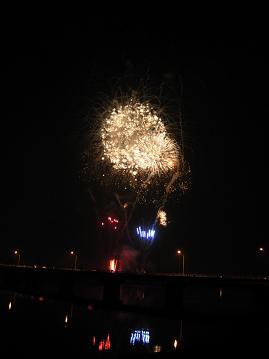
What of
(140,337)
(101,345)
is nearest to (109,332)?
(140,337)

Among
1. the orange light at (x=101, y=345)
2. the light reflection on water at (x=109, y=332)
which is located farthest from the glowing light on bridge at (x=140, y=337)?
the orange light at (x=101, y=345)

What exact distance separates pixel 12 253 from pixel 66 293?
68.8 metres

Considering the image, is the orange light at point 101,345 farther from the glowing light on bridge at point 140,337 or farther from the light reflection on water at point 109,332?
the glowing light on bridge at point 140,337

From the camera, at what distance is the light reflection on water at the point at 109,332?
1997cm

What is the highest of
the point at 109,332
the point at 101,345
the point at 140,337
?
the point at 109,332

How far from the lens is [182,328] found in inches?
1091

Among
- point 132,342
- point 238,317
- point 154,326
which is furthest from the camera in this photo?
point 238,317

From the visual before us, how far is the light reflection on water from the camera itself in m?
20.0

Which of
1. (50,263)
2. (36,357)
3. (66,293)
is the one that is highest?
(50,263)

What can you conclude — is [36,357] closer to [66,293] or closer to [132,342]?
[132,342]

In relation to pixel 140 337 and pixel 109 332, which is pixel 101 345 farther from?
pixel 109 332

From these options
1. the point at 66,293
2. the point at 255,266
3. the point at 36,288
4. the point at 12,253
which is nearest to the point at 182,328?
the point at 66,293

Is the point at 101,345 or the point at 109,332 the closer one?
the point at 101,345

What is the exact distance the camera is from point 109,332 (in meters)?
25.1
